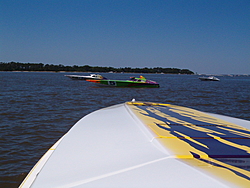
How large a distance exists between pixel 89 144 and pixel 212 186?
123 cm

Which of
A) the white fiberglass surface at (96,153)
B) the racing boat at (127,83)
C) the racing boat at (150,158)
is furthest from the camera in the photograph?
the racing boat at (127,83)

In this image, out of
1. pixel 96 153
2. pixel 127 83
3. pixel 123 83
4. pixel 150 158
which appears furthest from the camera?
pixel 127 83

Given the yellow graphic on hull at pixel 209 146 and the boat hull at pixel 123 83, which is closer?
the yellow graphic on hull at pixel 209 146

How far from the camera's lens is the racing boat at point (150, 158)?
57.1 inches

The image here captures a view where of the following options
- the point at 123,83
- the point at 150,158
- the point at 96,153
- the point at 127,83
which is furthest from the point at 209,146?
the point at 127,83

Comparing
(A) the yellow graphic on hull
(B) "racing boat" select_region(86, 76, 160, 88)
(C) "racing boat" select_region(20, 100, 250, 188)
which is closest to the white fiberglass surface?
(C) "racing boat" select_region(20, 100, 250, 188)

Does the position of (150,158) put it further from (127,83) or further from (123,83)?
(127,83)

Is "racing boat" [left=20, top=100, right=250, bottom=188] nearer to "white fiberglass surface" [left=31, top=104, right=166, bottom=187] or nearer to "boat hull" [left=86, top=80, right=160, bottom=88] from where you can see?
"white fiberglass surface" [left=31, top=104, right=166, bottom=187]

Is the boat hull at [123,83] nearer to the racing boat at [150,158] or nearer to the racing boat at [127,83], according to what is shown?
the racing boat at [127,83]

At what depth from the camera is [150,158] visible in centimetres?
176

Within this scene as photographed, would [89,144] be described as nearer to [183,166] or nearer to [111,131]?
[111,131]

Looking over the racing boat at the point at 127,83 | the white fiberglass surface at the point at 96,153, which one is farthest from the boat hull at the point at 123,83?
the white fiberglass surface at the point at 96,153

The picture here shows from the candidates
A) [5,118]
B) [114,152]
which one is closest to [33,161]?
[114,152]

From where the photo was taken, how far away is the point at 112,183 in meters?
1.45
